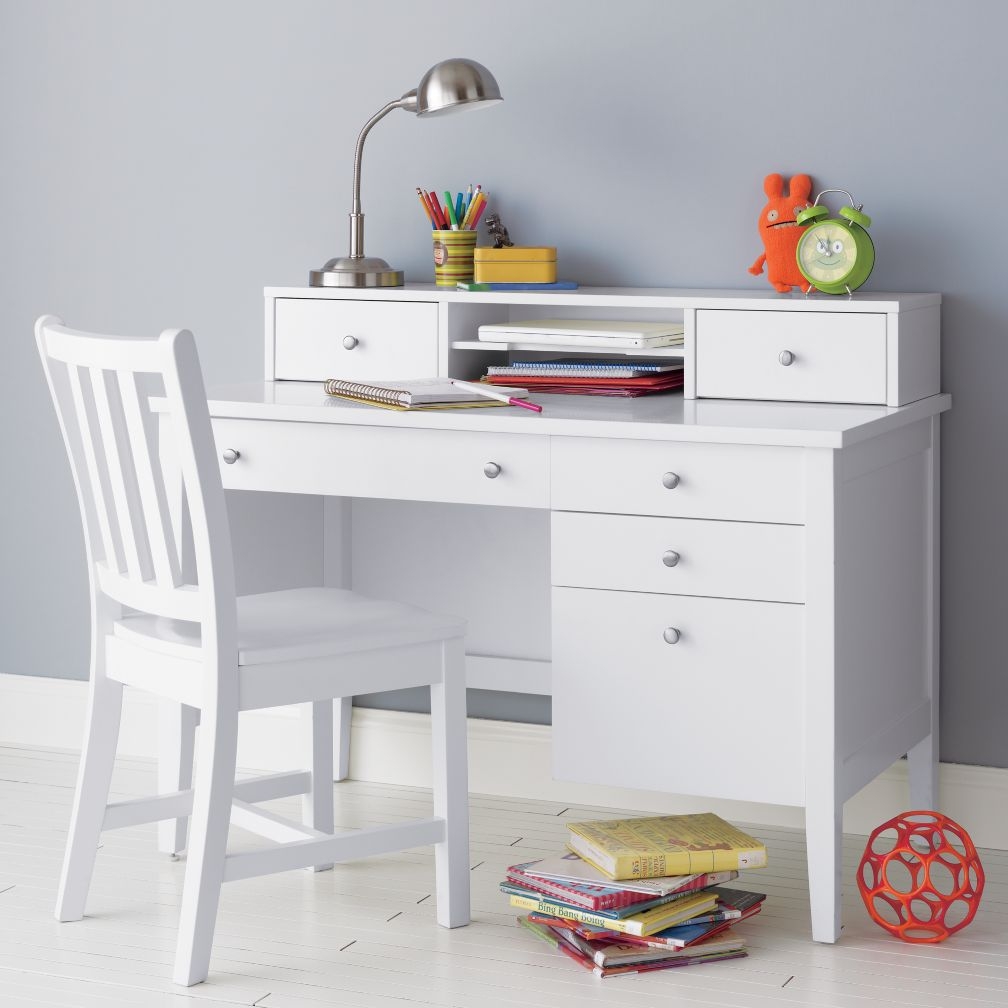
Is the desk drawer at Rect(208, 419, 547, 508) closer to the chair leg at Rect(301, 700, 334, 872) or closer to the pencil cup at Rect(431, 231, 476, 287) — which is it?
the chair leg at Rect(301, 700, 334, 872)

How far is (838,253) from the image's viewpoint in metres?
2.59

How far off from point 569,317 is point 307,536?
0.61 m

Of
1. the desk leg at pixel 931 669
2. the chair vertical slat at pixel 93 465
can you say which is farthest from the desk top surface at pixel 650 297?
the chair vertical slat at pixel 93 465

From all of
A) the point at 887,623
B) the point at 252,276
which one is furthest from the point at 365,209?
the point at 887,623

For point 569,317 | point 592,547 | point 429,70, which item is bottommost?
point 592,547

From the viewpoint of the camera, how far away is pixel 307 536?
304 centimetres

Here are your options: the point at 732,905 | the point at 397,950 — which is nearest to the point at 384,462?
the point at 397,950

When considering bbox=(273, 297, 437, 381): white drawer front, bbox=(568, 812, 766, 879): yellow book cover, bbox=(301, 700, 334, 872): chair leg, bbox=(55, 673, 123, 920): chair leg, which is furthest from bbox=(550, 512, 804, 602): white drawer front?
bbox=(55, 673, 123, 920): chair leg

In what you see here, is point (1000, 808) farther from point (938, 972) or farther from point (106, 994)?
point (106, 994)

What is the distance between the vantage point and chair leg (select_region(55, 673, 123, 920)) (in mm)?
2377

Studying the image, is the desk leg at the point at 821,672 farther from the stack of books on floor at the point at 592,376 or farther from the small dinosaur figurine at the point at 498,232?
the small dinosaur figurine at the point at 498,232

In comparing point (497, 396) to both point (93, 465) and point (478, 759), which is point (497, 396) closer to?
point (93, 465)

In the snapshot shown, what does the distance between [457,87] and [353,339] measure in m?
0.45

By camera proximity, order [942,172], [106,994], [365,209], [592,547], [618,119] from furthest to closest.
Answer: [365,209], [618,119], [942,172], [592,547], [106,994]
